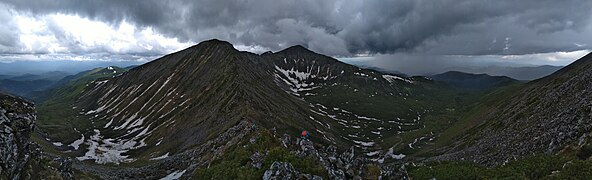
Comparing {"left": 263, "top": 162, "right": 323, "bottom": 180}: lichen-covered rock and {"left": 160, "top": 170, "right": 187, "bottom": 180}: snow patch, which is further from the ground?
{"left": 263, "top": 162, "right": 323, "bottom": 180}: lichen-covered rock

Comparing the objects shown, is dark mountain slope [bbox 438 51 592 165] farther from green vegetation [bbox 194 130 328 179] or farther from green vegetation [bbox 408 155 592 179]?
green vegetation [bbox 194 130 328 179]

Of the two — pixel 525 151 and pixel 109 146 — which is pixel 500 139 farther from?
pixel 109 146

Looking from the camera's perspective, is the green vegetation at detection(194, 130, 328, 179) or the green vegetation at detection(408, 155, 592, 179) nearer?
the green vegetation at detection(408, 155, 592, 179)

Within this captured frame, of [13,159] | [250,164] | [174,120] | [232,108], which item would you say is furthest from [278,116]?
[13,159]

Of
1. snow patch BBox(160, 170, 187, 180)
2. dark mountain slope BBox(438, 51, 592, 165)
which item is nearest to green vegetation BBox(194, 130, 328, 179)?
snow patch BBox(160, 170, 187, 180)

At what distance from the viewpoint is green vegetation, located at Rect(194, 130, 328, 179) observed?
4300 cm

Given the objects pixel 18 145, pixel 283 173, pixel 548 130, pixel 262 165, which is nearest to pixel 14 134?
pixel 18 145

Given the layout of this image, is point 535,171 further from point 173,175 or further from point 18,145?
point 173,175

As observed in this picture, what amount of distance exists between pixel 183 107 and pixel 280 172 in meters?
174

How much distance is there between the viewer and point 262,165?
149 ft

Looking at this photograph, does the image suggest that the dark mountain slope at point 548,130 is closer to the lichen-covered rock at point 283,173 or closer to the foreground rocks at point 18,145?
the lichen-covered rock at point 283,173

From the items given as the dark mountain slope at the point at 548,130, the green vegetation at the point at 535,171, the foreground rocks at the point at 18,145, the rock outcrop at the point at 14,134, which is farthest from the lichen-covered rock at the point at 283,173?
the dark mountain slope at the point at 548,130

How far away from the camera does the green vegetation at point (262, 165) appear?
43.0 metres

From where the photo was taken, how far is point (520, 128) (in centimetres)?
11694
